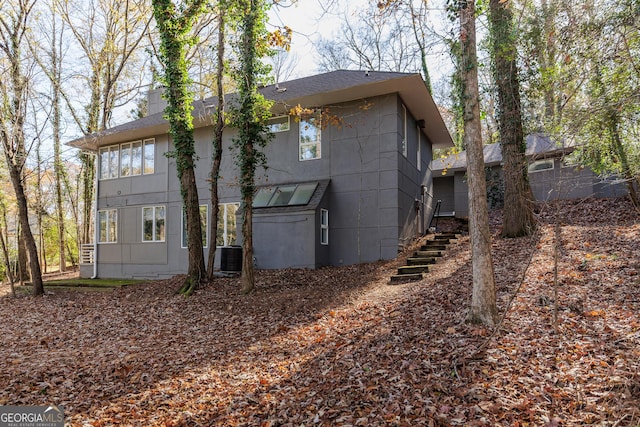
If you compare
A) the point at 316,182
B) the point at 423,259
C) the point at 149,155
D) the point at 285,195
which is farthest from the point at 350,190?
the point at 149,155

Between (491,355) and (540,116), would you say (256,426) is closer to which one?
(491,355)

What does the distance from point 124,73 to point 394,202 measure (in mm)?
16202

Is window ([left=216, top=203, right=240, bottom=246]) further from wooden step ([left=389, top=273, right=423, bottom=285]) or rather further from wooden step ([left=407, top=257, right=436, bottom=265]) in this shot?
wooden step ([left=389, top=273, right=423, bottom=285])

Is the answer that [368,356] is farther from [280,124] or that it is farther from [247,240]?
[280,124]

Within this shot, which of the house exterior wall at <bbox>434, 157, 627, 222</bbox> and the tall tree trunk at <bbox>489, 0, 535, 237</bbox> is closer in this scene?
the tall tree trunk at <bbox>489, 0, 535, 237</bbox>

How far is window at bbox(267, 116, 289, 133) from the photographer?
1234 cm

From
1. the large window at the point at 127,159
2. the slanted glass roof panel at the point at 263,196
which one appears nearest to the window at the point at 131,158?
the large window at the point at 127,159

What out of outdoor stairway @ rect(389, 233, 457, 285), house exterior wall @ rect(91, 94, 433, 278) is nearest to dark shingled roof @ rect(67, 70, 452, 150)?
house exterior wall @ rect(91, 94, 433, 278)

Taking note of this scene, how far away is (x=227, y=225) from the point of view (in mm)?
12773

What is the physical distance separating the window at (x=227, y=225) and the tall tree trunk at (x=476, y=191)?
9.10 meters

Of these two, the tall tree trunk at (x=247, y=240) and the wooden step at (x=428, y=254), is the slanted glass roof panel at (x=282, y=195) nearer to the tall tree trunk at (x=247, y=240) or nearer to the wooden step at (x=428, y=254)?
the tall tree trunk at (x=247, y=240)

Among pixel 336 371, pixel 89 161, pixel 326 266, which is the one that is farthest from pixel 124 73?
pixel 336 371

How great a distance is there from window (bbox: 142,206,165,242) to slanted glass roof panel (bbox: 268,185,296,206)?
5.09 metres

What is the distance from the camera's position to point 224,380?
434cm
